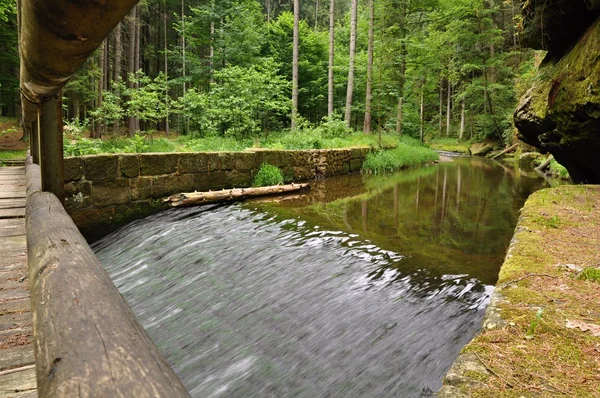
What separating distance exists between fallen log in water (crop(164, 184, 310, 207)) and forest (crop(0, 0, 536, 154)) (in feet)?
15.1

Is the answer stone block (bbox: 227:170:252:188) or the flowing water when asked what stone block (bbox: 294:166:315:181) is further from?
the flowing water

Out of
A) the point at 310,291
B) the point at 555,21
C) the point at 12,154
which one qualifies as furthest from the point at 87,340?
the point at 12,154

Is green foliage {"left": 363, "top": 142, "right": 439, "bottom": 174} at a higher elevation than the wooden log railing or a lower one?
higher

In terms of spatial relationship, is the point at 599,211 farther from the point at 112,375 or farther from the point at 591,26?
the point at 112,375

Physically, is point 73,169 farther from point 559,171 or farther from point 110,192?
point 559,171

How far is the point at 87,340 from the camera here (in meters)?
0.96

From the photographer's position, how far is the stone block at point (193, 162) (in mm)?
Answer: 7518

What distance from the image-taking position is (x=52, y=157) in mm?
3273

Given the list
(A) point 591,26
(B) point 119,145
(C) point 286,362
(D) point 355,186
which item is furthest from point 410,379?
(B) point 119,145

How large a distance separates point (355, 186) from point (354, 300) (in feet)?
22.6

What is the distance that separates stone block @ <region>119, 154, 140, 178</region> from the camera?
21.5 feet

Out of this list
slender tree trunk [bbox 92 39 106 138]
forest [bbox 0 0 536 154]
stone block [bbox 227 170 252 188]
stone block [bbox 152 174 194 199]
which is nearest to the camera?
stone block [bbox 152 174 194 199]

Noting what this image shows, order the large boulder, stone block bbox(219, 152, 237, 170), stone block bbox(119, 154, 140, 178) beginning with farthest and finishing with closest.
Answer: stone block bbox(219, 152, 237, 170) < stone block bbox(119, 154, 140, 178) < the large boulder

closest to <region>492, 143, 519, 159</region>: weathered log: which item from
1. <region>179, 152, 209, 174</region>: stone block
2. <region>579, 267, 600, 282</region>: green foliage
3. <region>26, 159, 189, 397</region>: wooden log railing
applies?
<region>179, 152, 209, 174</region>: stone block
